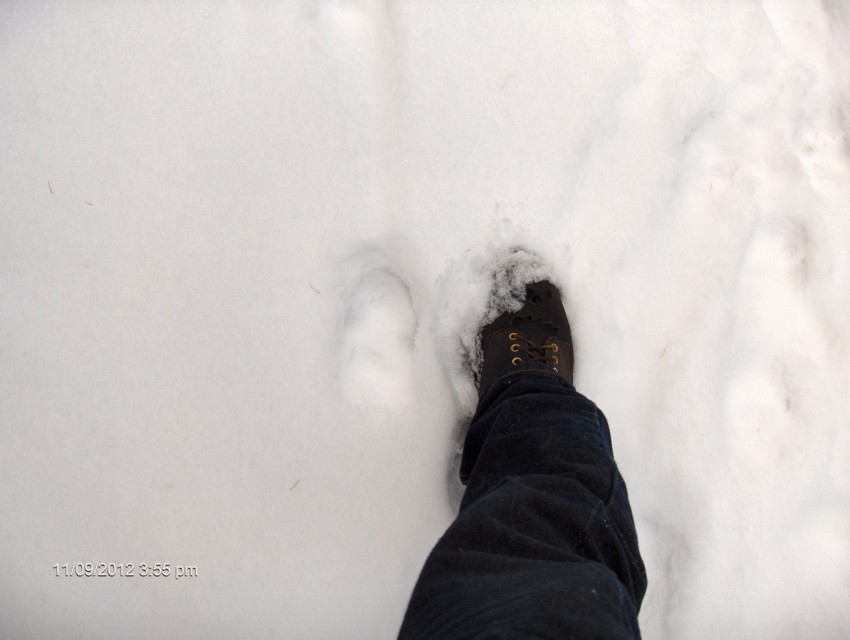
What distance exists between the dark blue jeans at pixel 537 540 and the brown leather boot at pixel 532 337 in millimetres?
120

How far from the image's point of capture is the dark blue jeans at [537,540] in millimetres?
593

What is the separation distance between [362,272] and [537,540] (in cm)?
55

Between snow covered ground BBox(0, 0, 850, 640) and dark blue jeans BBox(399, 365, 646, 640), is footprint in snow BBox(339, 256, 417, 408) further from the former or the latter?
dark blue jeans BBox(399, 365, 646, 640)

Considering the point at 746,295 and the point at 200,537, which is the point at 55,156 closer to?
the point at 200,537

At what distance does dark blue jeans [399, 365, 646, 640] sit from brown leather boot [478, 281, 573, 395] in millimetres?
120

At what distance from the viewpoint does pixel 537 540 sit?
68 centimetres

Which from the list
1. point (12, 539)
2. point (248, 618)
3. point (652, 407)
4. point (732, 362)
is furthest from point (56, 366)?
point (732, 362)

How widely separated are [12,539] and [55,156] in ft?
2.24

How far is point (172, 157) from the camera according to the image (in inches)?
41.9
